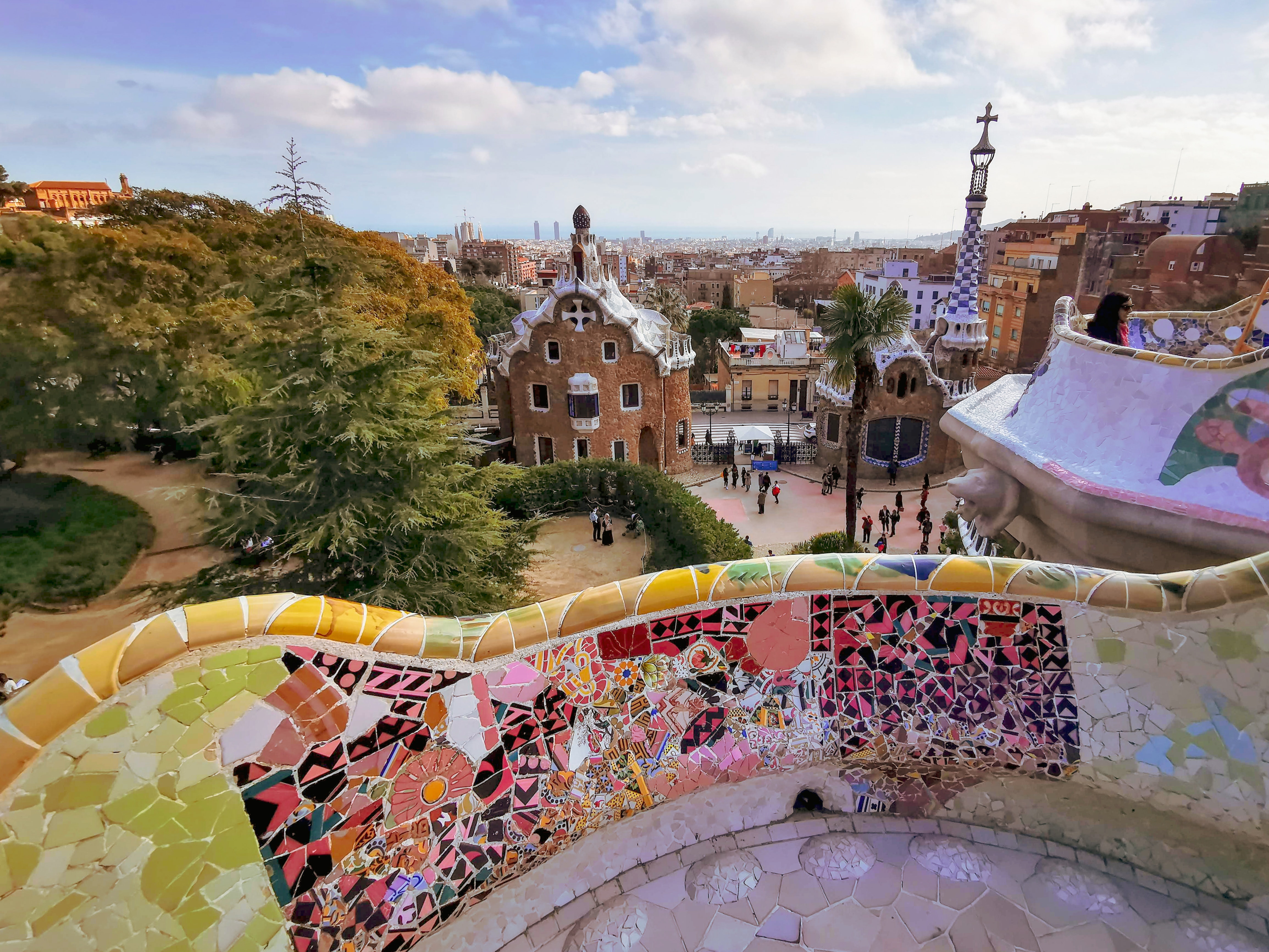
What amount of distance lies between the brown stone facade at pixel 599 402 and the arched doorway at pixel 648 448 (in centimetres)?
3

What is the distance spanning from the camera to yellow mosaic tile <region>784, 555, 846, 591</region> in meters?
4.00

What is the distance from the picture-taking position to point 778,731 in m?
4.17

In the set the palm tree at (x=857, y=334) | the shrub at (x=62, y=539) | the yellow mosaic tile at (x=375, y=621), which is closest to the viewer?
the yellow mosaic tile at (x=375, y=621)

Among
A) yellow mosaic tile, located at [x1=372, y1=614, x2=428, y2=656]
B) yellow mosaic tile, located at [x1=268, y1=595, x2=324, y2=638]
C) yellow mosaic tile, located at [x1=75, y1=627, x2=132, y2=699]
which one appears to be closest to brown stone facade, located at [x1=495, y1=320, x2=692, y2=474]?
yellow mosaic tile, located at [x1=372, y1=614, x2=428, y2=656]

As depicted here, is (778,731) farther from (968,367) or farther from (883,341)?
(968,367)

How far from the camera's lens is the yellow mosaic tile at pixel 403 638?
135 inches

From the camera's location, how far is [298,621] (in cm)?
326

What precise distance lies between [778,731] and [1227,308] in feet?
37.8

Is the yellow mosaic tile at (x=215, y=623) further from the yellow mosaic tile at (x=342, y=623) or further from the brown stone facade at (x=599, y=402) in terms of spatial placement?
the brown stone facade at (x=599, y=402)

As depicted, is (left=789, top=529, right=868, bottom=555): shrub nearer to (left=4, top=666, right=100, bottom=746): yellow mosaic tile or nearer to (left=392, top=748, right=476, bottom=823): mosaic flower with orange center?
(left=392, top=748, right=476, bottom=823): mosaic flower with orange center

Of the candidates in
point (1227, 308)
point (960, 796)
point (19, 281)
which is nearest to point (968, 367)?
point (1227, 308)

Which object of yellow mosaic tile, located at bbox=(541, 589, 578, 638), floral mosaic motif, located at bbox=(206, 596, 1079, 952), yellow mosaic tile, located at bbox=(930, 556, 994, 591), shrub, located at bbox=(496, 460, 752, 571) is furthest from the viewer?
shrub, located at bbox=(496, 460, 752, 571)

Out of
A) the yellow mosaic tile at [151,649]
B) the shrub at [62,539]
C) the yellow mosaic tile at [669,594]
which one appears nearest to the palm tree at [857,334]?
the yellow mosaic tile at [669,594]

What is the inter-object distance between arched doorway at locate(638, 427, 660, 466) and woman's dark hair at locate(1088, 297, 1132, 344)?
1815cm
